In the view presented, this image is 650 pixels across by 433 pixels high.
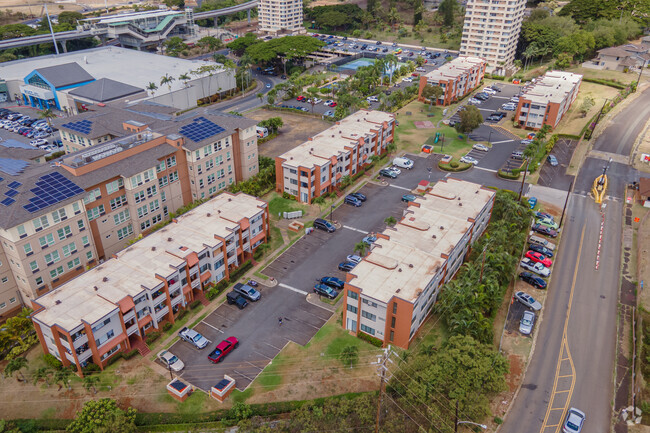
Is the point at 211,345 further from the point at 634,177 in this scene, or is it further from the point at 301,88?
the point at 301,88

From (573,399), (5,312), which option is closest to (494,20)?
(573,399)

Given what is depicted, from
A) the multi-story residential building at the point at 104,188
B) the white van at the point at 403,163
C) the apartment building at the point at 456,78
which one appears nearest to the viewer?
the multi-story residential building at the point at 104,188

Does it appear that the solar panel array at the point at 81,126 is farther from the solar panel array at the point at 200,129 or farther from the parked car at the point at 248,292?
the parked car at the point at 248,292

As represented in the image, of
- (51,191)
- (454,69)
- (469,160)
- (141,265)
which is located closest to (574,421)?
(141,265)

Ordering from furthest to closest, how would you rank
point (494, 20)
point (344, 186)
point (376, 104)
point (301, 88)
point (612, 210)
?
point (494, 20)
point (301, 88)
point (376, 104)
point (344, 186)
point (612, 210)

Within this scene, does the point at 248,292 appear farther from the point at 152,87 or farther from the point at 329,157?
the point at 152,87

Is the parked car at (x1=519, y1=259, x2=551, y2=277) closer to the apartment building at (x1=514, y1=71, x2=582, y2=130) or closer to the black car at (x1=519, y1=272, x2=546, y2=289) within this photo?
the black car at (x1=519, y1=272, x2=546, y2=289)

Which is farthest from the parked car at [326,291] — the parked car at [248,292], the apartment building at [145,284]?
the apartment building at [145,284]
